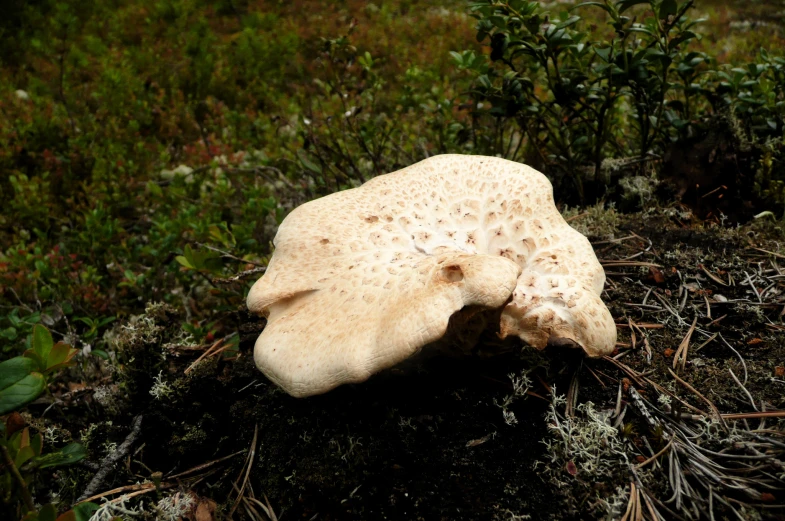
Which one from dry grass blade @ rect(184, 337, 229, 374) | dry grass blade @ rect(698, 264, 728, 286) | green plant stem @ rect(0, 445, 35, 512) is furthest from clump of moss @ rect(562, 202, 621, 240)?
green plant stem @ rect(0, 445, 35, 512)

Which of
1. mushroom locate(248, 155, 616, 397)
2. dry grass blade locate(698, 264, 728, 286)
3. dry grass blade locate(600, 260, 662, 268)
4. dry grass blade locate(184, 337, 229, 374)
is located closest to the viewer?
mushroom locate(248, 155, 616, 397)

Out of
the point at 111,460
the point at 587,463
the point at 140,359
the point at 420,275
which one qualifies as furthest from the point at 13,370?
the point at 587,463

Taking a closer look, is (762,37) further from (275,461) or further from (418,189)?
(275,461)

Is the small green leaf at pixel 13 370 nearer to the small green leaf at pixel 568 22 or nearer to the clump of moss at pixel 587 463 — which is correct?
the clump of moss at pixel 587 463

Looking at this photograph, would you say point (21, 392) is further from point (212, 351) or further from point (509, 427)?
point (509, 427)

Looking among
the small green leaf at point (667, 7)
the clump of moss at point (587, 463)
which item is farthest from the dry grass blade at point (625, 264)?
the small green leaf at point (667, 7)

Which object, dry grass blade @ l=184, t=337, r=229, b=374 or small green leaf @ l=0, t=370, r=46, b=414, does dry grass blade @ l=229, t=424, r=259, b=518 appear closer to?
dry grass blade @ l=184, t=337, r=229, b=374
